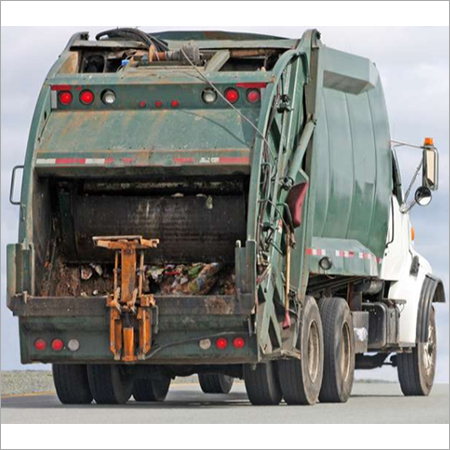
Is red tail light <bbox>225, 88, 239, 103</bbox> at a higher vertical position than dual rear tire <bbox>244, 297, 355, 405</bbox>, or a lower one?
higher

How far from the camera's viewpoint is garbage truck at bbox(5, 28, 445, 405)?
15.2m

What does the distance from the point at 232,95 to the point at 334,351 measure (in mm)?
3381

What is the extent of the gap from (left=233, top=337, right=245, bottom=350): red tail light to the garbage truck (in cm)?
1

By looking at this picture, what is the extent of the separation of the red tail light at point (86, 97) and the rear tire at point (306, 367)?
3063 millimetres

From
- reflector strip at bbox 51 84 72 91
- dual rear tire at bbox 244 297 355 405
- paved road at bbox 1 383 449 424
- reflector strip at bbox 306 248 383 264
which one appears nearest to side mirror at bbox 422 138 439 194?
reflector strip at bbox 306 248 383 264

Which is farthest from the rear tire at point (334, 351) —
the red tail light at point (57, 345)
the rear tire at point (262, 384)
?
the red tail light at point (57, 345)

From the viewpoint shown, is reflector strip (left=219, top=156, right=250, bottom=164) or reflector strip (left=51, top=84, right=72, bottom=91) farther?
reflector strip (left=51, top=84, right=72, bottom=91)

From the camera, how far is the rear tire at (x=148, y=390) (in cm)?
1819

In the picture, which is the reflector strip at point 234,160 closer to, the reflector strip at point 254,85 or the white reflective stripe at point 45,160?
the reflector strip at point 254,85

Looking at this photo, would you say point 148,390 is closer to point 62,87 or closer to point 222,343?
point 222,343

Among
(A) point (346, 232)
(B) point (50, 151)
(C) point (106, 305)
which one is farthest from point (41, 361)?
(A) point (346, 232)

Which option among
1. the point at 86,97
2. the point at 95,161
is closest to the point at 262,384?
the point at 95,161

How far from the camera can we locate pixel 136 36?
17.1 m

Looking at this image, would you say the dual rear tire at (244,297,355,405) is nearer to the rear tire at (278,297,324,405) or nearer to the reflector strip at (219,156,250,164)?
the rear tire at (278,297,324,405)
